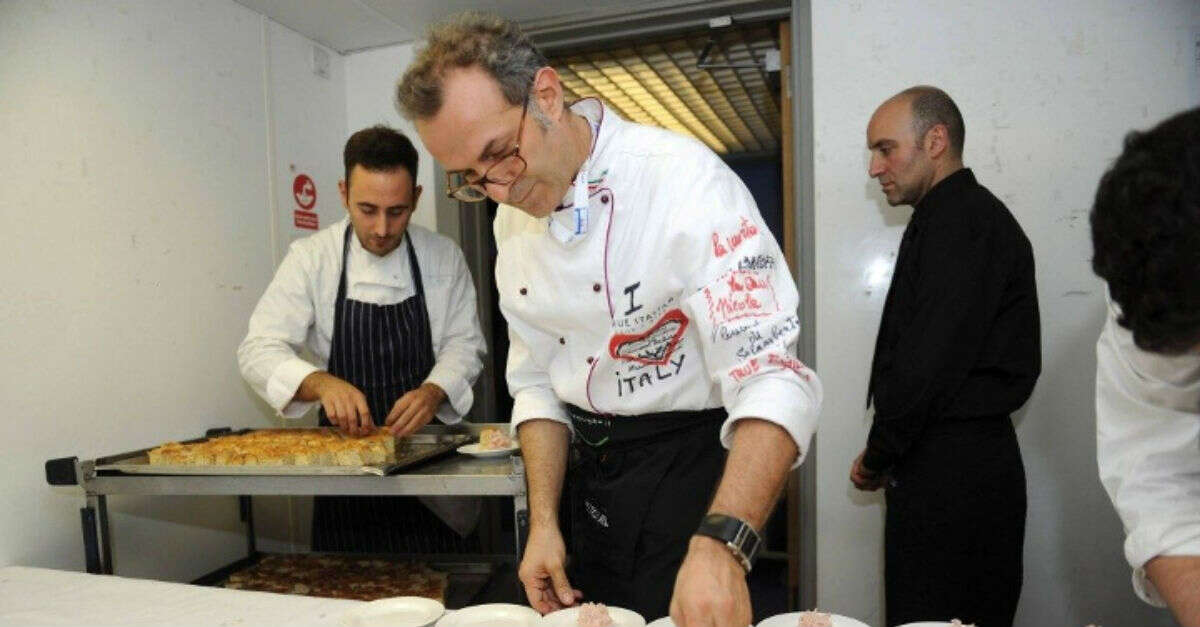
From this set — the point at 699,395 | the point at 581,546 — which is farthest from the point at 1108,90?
the point at 581,546

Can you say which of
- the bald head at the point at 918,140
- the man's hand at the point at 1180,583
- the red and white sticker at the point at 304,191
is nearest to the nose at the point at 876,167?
the bald head at the point at 918,140

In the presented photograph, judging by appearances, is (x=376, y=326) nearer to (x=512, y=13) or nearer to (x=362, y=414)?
(x=362, y=414)

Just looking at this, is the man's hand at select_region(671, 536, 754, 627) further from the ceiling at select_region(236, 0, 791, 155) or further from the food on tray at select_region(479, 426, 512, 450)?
the ceiling at select_region(236, 0, 791, 155)

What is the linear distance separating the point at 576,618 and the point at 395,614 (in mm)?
315

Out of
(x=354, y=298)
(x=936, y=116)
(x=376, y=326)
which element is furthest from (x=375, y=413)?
(x=936, y=116)

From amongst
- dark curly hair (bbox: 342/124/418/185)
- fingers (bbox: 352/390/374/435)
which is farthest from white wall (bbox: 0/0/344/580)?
fingers (bbox: 352/390/374/435)

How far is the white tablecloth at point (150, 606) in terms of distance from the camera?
4.25ft

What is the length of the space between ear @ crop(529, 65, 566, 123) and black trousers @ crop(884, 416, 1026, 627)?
1.40 meters

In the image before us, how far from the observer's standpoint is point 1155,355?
94cm

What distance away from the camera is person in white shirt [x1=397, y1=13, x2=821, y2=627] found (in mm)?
1146

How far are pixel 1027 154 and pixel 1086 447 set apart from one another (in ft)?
3.33

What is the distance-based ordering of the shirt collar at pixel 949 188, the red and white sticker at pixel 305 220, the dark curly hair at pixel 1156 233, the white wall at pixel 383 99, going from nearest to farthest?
1. the dark curly hair at pixel 1156 233
2. the shirt collar at pixel 949 188
3. the red and white sticker at pixel 305 220
4. the white wall at pixel 383 99

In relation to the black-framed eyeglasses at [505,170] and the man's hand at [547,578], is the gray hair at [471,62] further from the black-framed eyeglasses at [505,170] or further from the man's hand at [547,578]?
the man's hand at [547,578]

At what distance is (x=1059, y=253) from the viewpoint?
2496 mm
